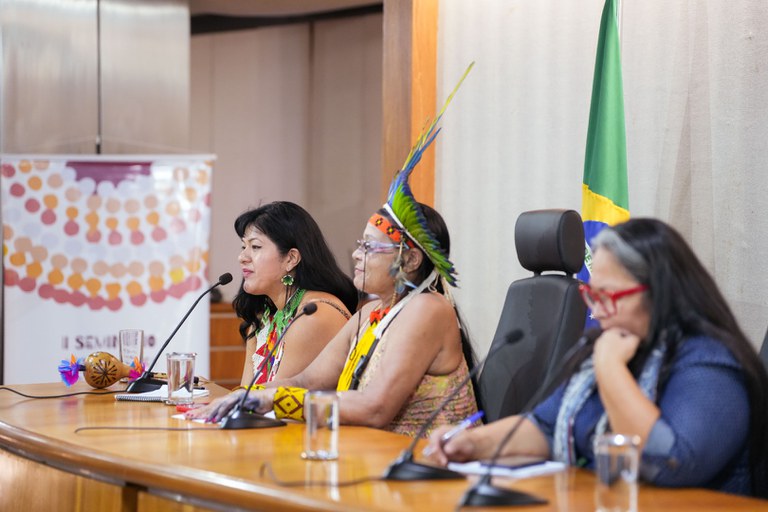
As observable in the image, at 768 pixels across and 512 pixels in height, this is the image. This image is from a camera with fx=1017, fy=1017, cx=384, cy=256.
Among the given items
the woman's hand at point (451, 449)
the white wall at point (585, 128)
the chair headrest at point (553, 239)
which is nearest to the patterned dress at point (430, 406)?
the chair headrest at point (553, 239)

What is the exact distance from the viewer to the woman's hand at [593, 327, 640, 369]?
1.81 m

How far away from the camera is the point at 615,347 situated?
1.83m

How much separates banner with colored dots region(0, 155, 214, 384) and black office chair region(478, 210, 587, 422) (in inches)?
108

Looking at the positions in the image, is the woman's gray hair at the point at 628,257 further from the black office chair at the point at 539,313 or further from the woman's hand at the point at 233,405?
the woman's hand at the point at 233,405

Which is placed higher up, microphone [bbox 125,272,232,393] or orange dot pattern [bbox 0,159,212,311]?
orange dot pattern [bbox 0,159,212,311]

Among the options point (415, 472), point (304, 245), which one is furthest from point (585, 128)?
point (415, 472)

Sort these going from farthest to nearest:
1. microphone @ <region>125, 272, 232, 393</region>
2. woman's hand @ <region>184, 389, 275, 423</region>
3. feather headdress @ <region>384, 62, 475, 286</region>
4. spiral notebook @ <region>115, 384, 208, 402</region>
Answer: microphone @ <region>125, 272, 232, 393</region> → spiral notebook @ <region>115, 384, 208, 402</region> → feather headdress @ <region>384, 62, 475, 286</region> → woman's hand @ <region>184, 389, 275, 423</region>

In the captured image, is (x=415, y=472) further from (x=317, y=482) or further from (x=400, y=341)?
(x=400, y=341)

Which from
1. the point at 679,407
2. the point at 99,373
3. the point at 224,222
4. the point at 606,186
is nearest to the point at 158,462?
the point at 679,407

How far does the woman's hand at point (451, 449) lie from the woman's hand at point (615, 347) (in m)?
0.31

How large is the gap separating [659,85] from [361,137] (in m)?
4.24

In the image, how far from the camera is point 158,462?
1.96m

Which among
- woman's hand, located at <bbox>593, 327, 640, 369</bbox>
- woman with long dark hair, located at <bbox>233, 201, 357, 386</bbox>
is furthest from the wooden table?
woman with long dark hair, located at <bbox>233, 201, 357, 386</bbox>

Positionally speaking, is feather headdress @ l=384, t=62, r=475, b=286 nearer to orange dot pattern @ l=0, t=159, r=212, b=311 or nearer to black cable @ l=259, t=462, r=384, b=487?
black cable @ l=259, t=462, r=384, b=487
